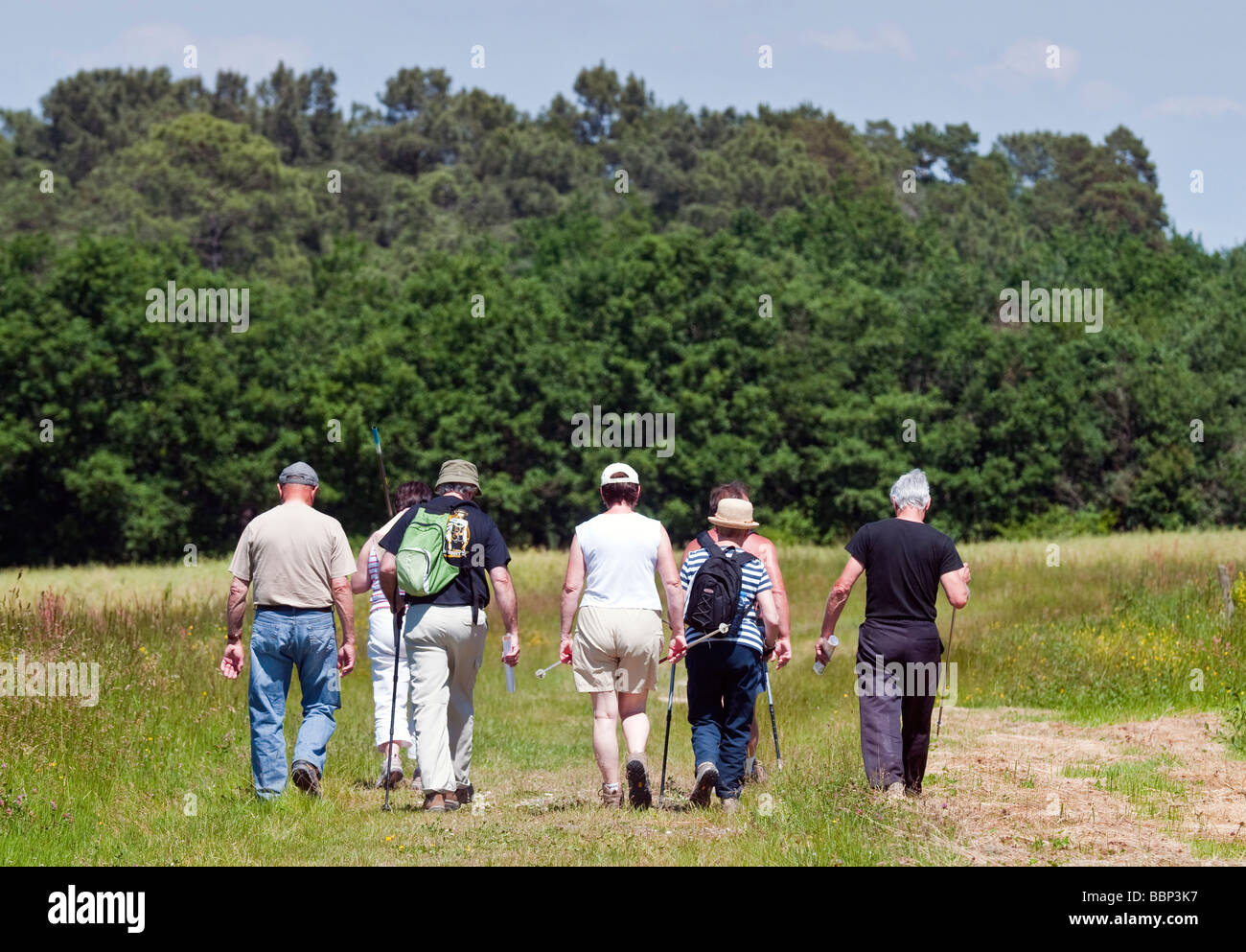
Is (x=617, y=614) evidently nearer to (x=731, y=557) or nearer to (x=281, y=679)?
(x=731, y=557)

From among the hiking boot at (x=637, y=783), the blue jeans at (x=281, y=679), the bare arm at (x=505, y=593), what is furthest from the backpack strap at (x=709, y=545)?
the blue jeans at (x=281, y=679)

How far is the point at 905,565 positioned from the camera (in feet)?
27.3

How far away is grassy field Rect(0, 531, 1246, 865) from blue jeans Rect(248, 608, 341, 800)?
0.31 metres

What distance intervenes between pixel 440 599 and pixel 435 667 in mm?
413

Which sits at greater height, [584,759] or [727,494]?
[727,494]

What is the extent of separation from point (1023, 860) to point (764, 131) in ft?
341

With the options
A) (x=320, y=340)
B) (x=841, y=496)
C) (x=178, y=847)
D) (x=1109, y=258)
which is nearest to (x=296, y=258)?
(x=320, y=340)

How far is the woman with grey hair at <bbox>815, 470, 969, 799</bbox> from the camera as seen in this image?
8289mm

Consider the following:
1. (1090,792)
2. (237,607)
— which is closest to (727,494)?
(1090,792)

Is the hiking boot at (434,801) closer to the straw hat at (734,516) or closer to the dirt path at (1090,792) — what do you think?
the straw hat at (734,516)

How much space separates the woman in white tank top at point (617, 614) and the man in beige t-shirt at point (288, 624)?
145 cm

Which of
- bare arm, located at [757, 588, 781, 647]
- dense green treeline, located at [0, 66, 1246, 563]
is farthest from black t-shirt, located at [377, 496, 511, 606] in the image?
dense green treeline, located at [0, 66, 1246, 563]

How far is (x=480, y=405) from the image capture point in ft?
179

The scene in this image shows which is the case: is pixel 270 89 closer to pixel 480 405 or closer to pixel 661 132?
pixel 661 132
